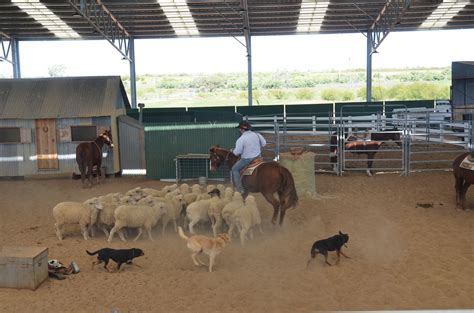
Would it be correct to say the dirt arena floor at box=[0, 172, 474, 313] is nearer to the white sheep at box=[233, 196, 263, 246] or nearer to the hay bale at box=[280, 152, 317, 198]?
the white sheep at box=[233, 196, 263, 246]

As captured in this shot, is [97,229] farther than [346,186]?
No

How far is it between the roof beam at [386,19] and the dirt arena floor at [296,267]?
551 inches

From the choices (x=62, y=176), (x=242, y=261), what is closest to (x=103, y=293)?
(x=242, y=261)

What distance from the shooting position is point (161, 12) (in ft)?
85.0

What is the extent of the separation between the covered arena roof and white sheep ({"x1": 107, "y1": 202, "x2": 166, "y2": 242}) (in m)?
15.2

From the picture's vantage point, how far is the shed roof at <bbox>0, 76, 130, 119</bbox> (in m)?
15.9

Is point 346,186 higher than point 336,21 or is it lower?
lower

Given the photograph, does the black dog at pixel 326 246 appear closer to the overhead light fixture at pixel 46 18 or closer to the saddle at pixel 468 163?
the saddle at pixel 468 163

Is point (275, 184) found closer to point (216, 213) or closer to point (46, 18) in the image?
point (216, 213)

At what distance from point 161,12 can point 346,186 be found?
16137mm

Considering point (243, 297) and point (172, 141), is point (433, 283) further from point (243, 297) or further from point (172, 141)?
point (172, 141)

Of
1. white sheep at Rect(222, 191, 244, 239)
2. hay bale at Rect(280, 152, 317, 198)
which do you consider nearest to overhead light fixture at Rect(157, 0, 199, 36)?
hay bale at Rect(280, 152, 317, 198)

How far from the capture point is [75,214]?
29.5 ft

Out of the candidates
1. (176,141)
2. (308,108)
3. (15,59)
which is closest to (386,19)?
(308,108)
